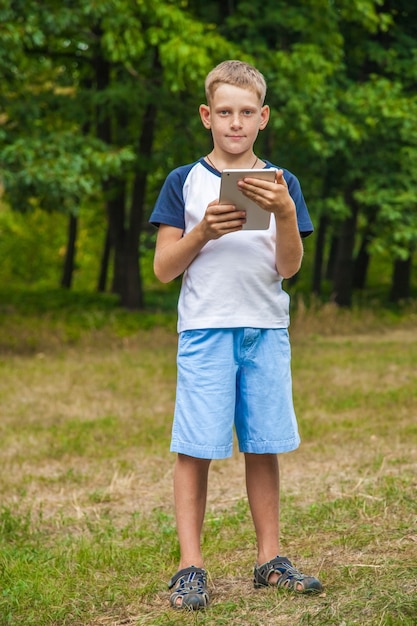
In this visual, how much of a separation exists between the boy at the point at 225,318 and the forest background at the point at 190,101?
7.99 meters

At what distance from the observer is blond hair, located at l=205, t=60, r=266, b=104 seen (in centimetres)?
328

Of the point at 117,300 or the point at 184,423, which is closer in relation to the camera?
the point at 184,423

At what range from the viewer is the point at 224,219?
3111mm

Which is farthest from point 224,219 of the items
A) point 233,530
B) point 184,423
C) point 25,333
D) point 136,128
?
point 136,128

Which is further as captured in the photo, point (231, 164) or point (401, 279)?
point (401, 279)

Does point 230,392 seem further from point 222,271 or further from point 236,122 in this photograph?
point 236,122

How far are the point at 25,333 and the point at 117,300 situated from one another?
18.9ft

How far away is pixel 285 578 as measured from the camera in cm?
339

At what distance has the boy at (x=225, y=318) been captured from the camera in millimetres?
3289

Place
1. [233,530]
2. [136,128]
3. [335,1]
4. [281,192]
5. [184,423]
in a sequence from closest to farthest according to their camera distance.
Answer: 1. [281,192]
2. [184,423]
3. [233,530]
4. [335,1]
5. [136,128]

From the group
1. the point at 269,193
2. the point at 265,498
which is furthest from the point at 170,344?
the point at 269,193

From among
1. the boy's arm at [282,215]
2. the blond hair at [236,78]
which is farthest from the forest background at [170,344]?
the blond hair at [236,78]

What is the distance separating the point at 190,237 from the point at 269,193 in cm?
33

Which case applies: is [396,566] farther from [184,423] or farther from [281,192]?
[281,192]
